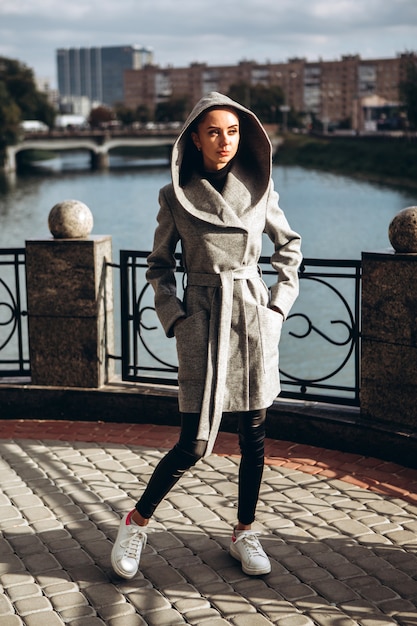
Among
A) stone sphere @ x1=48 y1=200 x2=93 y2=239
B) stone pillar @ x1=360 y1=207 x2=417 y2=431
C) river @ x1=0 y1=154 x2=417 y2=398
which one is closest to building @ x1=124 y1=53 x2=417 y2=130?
river @ x1=0 y1=154 x2=417 y2=398

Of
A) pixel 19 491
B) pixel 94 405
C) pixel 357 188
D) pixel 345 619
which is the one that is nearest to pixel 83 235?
pixel 94 405

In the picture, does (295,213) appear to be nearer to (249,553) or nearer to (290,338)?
(290,338)

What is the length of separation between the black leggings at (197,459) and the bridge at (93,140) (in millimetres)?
66077

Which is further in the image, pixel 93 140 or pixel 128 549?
pixel 93 140

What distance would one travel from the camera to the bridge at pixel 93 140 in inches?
2830

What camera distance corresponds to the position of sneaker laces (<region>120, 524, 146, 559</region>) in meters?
3.27

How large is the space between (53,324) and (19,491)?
1.32m

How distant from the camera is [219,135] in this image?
120 inches

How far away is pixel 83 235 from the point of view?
17.0ft

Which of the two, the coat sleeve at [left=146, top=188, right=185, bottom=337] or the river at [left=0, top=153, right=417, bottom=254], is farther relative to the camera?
the river at [left=0, top=153, right=417, bottom=254]

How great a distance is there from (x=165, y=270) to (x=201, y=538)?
1115 millimetres

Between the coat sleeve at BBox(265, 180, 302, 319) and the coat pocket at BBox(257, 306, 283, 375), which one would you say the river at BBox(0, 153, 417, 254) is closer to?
the coat sleeve at BBox(265, 180, 302, 319)

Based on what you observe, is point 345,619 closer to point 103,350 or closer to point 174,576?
point 174,576

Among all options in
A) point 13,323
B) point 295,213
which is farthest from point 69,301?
point 295,213
